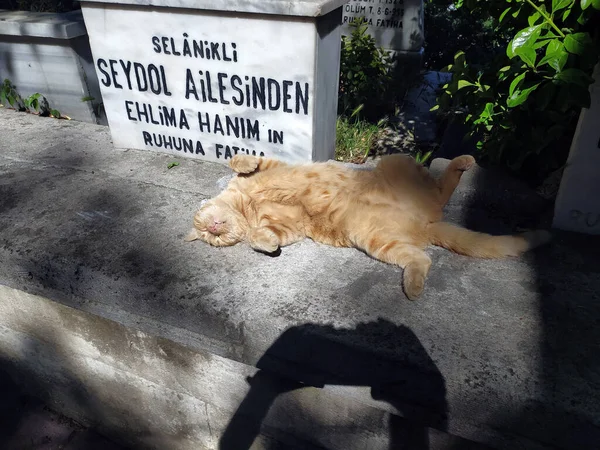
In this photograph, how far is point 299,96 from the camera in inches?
100

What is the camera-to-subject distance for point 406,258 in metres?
2.07

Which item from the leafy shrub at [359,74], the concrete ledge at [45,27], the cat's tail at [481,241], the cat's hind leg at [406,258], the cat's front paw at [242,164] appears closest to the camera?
the cat's hind leg at [406,258]

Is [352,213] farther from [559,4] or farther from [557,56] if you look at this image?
[559,4]

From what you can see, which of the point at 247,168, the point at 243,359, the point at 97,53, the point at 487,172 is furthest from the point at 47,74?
the point at 487,172

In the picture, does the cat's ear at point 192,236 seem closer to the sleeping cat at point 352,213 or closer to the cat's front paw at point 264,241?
the sleeping cat at point 352,213

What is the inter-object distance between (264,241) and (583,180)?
148 centimetres

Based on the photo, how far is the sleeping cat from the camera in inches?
84.8

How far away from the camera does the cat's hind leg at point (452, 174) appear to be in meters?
2.31

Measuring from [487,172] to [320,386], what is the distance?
1.60 metres

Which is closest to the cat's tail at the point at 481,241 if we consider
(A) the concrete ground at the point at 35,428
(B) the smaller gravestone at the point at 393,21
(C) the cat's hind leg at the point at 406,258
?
(C) the cat's hind leg at the point at 406,258

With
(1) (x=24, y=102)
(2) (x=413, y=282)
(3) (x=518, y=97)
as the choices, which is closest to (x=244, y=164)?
(2) (x=413, y=282)

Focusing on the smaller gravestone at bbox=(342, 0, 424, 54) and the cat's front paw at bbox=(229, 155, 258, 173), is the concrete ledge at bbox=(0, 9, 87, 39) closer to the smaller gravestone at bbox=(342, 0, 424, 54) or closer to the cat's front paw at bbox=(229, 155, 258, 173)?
the cat's front paw at bbox=(229, 155, 258, 173)

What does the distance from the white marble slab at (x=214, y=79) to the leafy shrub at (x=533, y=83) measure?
0.85m

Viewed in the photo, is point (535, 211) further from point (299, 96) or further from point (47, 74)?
point (47, 74)
